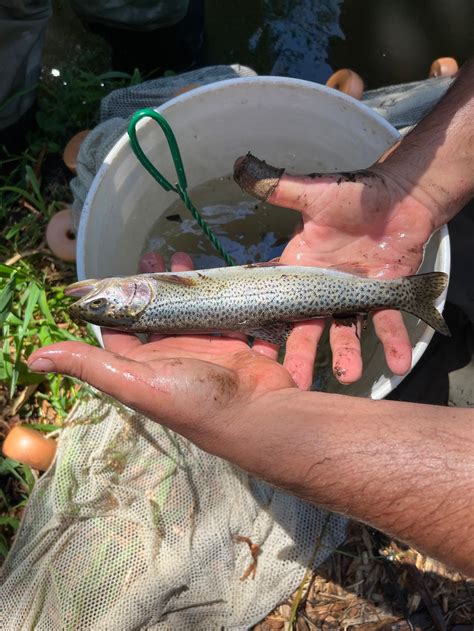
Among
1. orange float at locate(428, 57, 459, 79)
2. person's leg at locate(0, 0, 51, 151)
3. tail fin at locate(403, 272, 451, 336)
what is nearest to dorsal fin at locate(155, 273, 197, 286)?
tail fin at locate(403, 272, 451, 336)

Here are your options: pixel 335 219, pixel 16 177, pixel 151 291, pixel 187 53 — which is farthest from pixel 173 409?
pixel 187 53

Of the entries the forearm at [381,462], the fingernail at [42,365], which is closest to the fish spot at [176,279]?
the fingernail at [42,365]

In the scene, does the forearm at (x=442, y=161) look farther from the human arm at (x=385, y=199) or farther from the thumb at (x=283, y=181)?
the thumb at (x=283, y=181)

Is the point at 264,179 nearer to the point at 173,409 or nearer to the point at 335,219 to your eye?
the point at 335,219

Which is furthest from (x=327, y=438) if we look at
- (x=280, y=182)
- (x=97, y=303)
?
(x=280, y=182)

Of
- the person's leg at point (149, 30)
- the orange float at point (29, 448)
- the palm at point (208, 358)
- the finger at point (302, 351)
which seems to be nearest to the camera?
the palm at point (208, 358)

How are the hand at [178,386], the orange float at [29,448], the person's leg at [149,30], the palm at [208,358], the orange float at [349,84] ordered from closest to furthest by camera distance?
the hand at [178,386] < the palm at [208,358] < the orange float at [29,448] < the orange float at [349,84] < the person's leg at [149,30]

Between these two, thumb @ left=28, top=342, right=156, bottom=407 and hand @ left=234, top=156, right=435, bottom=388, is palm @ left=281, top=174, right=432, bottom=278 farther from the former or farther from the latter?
thumb @ left=28, top=342, right=156, bottom=407
